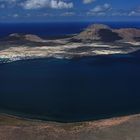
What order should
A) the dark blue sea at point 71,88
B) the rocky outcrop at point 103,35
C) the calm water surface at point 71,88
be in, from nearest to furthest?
the dark blue sea at point 71,88 → the calm water surface at point 71,88 → the rocky outcrop at point 103,35

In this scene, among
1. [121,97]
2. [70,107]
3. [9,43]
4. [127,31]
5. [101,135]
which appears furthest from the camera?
[127,31]

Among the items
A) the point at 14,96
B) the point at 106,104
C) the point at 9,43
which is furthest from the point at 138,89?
the point at 9,43

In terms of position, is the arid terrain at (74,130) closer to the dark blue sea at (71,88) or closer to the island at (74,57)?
the island at (74,57)

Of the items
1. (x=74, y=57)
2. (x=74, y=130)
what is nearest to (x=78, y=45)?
(x=74, y=57)

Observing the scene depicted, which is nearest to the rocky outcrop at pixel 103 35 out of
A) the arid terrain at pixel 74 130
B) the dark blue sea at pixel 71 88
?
the dark blue sea at pixel 71 88

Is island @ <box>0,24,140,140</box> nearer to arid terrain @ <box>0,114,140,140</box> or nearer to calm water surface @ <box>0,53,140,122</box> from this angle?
arid terrain @ <box>0,114,140,140</box>

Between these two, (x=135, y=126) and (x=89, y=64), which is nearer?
(x=135, y=126)

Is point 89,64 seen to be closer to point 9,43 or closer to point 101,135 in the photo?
point 9,43

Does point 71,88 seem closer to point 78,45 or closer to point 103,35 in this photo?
point 78,45

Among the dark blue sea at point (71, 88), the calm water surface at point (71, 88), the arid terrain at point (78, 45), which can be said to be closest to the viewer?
the dark blue sea at point (71, 88)
